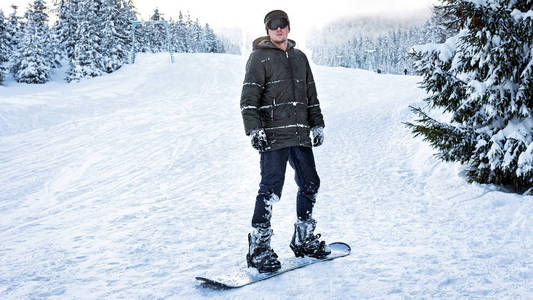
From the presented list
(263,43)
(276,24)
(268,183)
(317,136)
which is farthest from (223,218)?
(276,24)

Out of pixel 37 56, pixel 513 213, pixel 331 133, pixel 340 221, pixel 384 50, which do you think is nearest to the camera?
pixel 513 213

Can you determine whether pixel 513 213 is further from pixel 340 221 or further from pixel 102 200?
pixel 102 200

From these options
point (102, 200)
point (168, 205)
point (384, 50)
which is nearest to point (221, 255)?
point (168, 205)

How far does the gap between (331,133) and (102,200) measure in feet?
21.6

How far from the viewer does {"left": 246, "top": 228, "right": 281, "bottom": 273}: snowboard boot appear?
297 cm

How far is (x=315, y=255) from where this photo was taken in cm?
326

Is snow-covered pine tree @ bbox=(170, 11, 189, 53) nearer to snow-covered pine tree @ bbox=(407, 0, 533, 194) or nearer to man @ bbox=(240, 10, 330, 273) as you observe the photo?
snow-covered pine tree @ bbox=(407, 0, 533, 194)

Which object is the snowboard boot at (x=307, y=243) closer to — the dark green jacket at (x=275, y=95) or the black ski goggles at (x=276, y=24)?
the dark green jacket at (x=275, y=95)

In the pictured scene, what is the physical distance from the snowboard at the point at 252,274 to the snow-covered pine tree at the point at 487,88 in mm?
2489

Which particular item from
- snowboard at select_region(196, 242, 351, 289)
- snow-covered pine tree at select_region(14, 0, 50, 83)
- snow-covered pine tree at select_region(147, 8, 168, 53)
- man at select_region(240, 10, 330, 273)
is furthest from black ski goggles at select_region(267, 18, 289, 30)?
snow-covered pine tree at select_region(147, 8, 168, 53)

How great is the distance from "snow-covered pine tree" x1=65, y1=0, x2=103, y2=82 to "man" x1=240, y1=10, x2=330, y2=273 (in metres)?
34.8

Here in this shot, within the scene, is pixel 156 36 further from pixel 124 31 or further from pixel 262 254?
pixel 262 254

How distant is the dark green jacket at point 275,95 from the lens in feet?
10.1

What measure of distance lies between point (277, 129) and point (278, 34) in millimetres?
835
